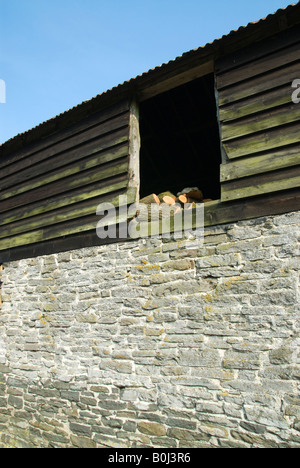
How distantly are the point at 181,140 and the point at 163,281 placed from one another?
15.1 feet

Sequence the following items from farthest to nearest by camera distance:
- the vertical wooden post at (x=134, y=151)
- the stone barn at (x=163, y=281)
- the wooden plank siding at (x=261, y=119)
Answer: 1. the vertical wooden post at (x=134, y=151)
2. the wooden plank siding at (x=261, y=119)
3. the stone barn at (x=163, y=281)

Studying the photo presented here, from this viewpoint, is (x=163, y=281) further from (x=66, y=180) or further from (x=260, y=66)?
(x=260, y=66)

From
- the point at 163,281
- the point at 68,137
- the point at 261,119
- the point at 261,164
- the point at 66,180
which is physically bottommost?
the point at 163,281

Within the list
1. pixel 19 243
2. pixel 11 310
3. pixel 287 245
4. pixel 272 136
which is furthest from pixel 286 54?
pixel 11 310

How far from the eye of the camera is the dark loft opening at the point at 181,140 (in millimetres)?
6879

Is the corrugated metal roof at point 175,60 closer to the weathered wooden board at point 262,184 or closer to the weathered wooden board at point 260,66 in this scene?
the weathered wooden board at point 260,66

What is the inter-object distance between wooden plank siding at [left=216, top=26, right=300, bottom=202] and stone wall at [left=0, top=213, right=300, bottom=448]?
53 cm

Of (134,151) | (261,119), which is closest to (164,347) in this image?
(134,151)

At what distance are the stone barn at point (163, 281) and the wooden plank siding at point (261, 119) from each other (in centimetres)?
2

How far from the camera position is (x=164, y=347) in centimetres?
417

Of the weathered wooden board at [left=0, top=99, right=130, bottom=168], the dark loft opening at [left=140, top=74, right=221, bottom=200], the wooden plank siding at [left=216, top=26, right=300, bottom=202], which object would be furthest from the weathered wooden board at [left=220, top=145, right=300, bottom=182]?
the dark loft opening at [left=140, top=74, right=221, bottom=200]

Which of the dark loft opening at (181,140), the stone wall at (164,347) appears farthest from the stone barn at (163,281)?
the dark loft opening at (181,140)

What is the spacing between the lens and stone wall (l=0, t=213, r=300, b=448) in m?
3.54
